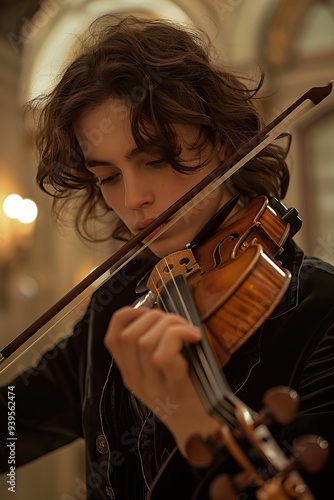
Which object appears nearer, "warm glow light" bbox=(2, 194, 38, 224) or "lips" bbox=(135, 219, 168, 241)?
"lips" bbox=(135, 219, 168, 241)

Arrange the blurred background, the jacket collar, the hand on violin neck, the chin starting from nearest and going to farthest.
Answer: the hand on violin neck < the jacket collar < the chin < the blurred background

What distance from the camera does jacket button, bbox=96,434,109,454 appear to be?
3.34 ft

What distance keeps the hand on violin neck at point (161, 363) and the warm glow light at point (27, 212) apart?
2227 mm

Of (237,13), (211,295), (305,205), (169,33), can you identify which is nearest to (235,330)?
(211,295)

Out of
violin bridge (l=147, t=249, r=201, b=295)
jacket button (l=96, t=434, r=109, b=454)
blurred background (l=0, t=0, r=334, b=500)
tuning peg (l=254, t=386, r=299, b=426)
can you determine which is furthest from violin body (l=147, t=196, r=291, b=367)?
blurred background (l=0, t=0, r=334, b=500)

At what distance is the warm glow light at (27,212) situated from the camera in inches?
112

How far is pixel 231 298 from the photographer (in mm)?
728

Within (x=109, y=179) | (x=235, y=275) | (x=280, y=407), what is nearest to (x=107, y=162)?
(x=109, y=179)

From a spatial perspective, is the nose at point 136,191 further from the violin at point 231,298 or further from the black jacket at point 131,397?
the black jacket at point 131,397

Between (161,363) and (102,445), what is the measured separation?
437mm

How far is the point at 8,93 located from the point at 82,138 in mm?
2062

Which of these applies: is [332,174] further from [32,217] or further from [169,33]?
[169,33]

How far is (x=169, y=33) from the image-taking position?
3.57ft

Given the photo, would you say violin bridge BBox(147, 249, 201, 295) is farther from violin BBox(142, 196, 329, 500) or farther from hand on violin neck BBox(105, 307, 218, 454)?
hand on violin neck BBox(105, 307, 218, 454)
